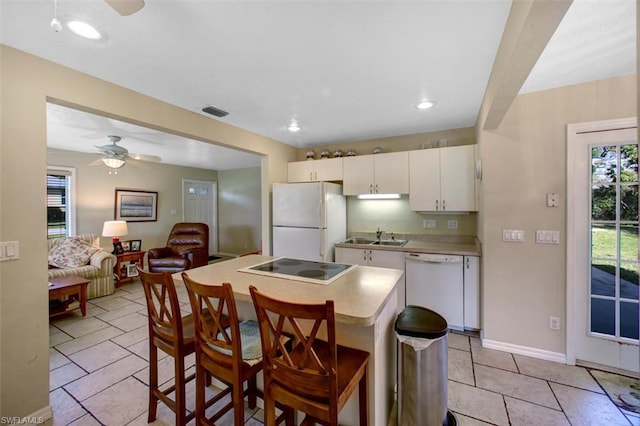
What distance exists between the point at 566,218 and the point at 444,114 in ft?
4.91

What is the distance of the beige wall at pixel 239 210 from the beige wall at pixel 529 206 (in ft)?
17.5

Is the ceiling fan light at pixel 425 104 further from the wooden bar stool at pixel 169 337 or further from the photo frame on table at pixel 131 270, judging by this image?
the photo frame on table at pixel 131 270

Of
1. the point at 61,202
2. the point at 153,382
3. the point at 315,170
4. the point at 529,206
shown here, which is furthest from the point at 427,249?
the point at 61,202

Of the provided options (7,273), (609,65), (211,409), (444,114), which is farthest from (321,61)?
(211,409)

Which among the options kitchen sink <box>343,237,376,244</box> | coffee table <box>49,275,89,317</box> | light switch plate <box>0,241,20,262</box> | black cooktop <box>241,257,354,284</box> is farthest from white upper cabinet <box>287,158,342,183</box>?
coffee table <box>49,275,89,317</box>

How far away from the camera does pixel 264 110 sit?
271 centimetres

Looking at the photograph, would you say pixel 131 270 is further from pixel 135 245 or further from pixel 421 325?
pixel 421 325

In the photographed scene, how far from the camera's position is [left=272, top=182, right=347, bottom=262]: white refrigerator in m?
3.44

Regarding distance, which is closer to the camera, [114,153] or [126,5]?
[126,5]

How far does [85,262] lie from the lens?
4.12 m

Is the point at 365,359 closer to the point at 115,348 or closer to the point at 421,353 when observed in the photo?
the point at 421,353

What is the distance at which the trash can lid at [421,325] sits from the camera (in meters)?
1.53

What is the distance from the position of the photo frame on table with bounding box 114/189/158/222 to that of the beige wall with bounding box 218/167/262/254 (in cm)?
177

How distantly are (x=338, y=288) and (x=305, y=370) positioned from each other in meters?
0.53
